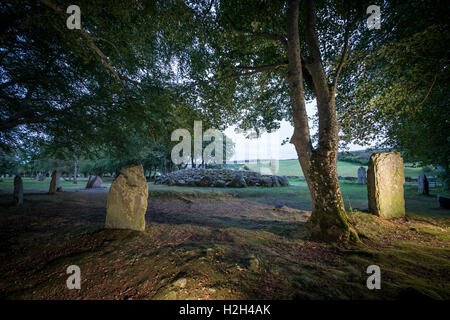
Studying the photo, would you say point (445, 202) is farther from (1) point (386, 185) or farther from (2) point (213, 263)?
(2) point (213, 263)

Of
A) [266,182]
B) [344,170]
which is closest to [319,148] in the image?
[266,182]

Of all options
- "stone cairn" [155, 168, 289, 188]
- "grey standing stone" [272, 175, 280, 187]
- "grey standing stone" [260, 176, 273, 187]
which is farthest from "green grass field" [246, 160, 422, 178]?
"grey standing stone" [260, 176, 273, 187]

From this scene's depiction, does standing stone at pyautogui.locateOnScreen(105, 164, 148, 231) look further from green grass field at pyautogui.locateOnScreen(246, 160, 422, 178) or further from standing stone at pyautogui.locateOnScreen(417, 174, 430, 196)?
green grass field at pyautogui.locateOnScreen(246, 160, 422, 178)

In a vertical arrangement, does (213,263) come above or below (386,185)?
below

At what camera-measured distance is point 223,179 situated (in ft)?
57.8

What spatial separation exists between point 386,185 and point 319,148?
12.5 feet

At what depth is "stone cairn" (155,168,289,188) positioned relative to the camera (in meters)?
16.6

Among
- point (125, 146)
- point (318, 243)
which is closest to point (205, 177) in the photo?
point (125, 146)

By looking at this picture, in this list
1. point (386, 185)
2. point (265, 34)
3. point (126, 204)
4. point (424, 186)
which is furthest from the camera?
point (424, 186)

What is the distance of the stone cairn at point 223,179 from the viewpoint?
54.5ft

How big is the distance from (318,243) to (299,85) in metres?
3.84

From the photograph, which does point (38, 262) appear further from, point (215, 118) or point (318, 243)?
point (215, 118)

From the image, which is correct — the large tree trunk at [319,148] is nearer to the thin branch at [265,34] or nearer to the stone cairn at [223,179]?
the thin branch at [265,34]

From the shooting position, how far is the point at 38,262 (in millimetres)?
2500
